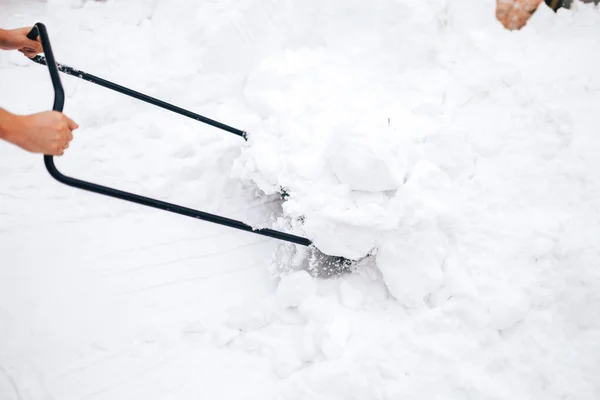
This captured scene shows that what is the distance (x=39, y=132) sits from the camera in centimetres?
125

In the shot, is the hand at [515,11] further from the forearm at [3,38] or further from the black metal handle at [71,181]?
the forearm at [3,38]

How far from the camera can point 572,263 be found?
1.81 m

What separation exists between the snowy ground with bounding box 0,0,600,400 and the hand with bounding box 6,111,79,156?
926 mm

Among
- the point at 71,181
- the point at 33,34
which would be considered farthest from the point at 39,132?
the point at 33,34

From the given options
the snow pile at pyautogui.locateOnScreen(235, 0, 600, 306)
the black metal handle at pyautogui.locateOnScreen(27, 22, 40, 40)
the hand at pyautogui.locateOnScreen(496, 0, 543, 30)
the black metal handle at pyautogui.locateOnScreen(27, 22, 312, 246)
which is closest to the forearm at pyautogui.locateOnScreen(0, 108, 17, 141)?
the black metal handle at pyautogui.locateOnScreen(27, 22, 312, 246)

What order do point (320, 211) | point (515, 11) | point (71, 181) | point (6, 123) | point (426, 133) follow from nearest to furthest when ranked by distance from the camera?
point (6, 123)
point (71, 181)
point (320, 211)
point (426, 133)
point (515, 11)

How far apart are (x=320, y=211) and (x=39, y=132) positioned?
1173mm

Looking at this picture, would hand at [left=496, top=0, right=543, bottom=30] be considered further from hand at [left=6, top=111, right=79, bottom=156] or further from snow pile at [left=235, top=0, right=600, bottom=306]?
hand at [left=6, top=111, right=79, bottom=156]

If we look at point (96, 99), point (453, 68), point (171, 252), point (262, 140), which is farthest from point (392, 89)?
point (96, 99)

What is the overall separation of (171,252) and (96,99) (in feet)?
4.10

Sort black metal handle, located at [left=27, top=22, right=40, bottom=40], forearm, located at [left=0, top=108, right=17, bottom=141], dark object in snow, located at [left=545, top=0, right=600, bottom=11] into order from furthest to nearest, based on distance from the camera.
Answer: dark object in snow, located at [left=545, top=0, right=600, bottom=11] < black metal handle, located at [left=27, top=22, right=40, bottom=40] < forearm, located at [left=0, top=108, right=17, bottom=141]

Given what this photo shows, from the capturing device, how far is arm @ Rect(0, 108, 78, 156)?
48.8 inches

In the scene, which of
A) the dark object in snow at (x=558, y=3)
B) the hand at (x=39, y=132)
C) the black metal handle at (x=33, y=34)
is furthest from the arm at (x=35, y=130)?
the dark object in snow at (x=558, y=3)

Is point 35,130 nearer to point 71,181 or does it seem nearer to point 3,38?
point 71,181
